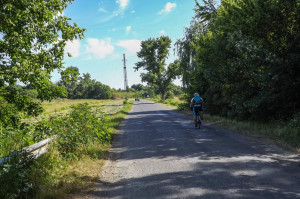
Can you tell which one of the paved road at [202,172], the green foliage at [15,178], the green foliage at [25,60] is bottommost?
Answer: the paved road at [202,172]

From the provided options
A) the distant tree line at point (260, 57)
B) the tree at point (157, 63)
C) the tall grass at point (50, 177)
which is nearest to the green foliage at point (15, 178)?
the tall grass at point (50, 177)

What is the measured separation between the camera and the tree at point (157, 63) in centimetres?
6612

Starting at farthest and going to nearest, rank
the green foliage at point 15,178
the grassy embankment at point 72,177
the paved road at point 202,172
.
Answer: the grassy embankment at point 72,177, the paved road at point 202,172, the green foliage at point 15,178

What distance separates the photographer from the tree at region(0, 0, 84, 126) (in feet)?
17.6

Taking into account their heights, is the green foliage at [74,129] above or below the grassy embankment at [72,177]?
above

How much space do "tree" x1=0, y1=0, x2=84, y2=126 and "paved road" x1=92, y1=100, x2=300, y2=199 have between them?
269 cm

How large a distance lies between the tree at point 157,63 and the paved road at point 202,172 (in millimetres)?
58206

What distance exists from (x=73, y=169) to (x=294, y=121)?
8.41m

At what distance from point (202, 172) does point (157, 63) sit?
62.3m

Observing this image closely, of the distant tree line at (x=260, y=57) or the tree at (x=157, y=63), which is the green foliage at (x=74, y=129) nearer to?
the distant tree line at (x=260, y=57)

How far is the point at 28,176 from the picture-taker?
14.2 ft

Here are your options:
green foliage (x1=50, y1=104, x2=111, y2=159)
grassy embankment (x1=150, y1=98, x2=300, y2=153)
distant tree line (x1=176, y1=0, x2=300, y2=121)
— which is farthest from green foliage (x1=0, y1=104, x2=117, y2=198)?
distant tree line (x1=176, y1=0, x2=300, y2=121)

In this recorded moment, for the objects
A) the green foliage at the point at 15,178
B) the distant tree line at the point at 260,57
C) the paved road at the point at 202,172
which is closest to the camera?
the green foliage at the point at 15,178

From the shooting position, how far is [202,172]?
5.19 metres
